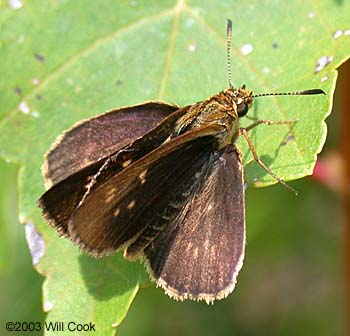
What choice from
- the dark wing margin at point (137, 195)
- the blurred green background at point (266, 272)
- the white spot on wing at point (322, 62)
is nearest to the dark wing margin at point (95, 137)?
the dark wing margin at point (137, 195)

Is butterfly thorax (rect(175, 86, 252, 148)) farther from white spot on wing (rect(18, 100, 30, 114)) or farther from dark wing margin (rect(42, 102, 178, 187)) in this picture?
white spot on wing (rect(18, 100, 30, 114))

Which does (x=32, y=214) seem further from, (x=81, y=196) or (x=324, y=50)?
(x=324, y=50)

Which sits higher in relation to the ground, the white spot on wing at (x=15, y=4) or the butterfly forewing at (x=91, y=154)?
the white spot on wing at (x=15, y=4)

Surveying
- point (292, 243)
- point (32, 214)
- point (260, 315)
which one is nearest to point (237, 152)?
point (32, 214)

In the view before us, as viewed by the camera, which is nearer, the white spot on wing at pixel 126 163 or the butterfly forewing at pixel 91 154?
the butterfly forewing at pixel 91 154

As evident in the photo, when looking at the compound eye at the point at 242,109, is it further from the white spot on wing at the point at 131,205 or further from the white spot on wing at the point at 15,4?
the white spot on wing at the point at 15,4

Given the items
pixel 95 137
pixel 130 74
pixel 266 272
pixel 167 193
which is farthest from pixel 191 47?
pixel 266 272

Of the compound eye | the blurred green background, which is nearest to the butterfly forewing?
the compound eye
